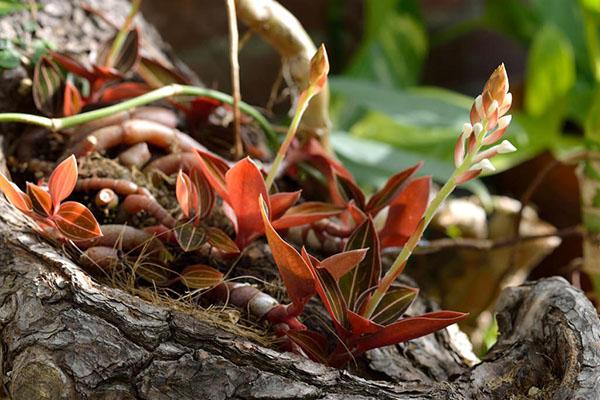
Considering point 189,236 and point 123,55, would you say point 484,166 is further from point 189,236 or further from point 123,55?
point 123,55

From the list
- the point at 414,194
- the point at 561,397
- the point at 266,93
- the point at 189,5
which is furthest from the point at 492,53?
the point at 561,397

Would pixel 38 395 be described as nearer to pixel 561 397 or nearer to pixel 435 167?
pixel 561 397

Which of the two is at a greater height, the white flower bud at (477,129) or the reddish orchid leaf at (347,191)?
the white flower bud at (477,129)

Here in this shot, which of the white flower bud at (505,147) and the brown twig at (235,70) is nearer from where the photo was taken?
the white flower bud at (505,147)

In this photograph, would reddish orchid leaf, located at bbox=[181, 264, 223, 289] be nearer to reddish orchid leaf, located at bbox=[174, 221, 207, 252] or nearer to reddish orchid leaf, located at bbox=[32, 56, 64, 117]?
reddish orchid leaf, located at bbox=[174, 221, 207, 252]

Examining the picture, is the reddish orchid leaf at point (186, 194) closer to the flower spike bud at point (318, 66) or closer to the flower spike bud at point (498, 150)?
the flower spike bud at point (318, 66)

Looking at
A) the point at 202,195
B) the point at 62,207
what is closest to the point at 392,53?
the point at 202,195

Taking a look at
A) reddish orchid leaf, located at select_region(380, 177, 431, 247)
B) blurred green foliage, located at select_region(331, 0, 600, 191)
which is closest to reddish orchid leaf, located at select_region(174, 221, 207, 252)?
reddish orchid leaf, located at select_region(380, 177, 431, 247)

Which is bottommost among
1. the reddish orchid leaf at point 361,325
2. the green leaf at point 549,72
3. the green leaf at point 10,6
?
the green leaf at point 549,72

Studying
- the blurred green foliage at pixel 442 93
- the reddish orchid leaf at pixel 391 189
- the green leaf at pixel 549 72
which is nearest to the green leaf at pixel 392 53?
the blurred green foliage at pixel 442 93
